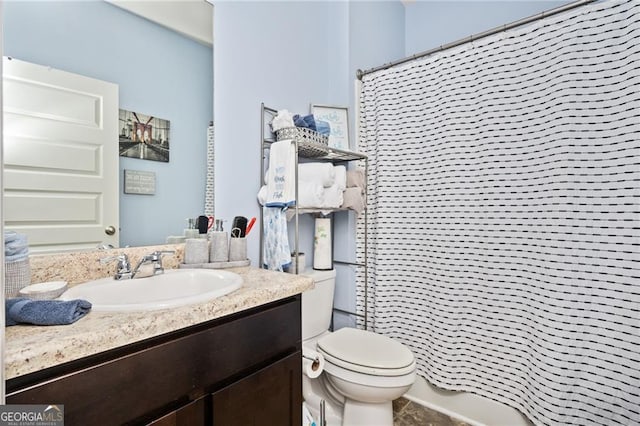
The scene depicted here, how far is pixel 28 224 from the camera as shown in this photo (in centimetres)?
86

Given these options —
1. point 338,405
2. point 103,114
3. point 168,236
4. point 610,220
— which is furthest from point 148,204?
point 610,220

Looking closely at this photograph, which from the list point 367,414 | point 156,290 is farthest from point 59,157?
point 367,414

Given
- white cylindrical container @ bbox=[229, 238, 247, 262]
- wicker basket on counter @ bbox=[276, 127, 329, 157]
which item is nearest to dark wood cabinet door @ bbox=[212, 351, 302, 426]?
white cylindrical container @ bbox=[229, 238, 247, 262]

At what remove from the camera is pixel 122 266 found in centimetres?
96

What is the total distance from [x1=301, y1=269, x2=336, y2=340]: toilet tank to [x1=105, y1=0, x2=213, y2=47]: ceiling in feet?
3.90

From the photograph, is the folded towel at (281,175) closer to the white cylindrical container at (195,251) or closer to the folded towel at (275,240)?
the folded towel at (275,240)

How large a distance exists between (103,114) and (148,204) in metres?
0.32

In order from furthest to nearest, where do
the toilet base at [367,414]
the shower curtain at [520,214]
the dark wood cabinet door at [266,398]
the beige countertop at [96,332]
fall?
1. the toilet base at [367,414]
2. the shower curtain at [520,214]
3. the dark wood cabinet door at [266,398]
4. the beige countertop at [96,332]

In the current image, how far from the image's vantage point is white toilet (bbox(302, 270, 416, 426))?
48.3 inches

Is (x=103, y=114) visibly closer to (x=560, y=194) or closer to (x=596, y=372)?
(x=560, y=194)

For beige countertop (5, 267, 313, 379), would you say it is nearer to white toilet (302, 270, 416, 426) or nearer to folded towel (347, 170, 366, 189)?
white toilet (302, 270, 416, 426)

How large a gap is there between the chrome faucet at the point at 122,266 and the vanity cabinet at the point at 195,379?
1.23 ft

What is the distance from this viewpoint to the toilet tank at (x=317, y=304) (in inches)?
61.5

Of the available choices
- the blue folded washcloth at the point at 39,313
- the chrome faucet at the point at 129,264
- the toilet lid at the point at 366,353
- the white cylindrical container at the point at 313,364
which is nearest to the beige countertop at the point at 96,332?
the blue folded washcloth at the point at 39,313
